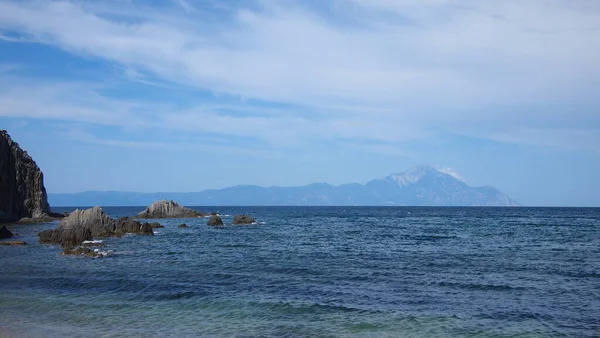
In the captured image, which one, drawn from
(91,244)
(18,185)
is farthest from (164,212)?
(91,244)

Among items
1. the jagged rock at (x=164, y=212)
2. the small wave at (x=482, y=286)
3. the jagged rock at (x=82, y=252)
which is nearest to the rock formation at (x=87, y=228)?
the jagged rock at (x=82, y=252)

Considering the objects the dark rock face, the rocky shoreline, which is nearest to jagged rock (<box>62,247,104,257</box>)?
the rocky shoreline

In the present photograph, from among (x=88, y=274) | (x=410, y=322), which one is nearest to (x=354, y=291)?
(x=410, y=322)

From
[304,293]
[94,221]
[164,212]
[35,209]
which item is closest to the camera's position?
[304,293]

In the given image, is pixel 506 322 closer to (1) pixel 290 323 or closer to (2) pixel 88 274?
(1) pixel 290 323

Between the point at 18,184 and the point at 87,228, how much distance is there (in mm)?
63326

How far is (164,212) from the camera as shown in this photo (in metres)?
140

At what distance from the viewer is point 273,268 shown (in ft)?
128

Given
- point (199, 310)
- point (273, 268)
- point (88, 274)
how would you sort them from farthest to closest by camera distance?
point (273, 268)
point (88, 274)
point (199, 310)

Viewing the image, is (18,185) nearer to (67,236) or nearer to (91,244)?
(67,236)

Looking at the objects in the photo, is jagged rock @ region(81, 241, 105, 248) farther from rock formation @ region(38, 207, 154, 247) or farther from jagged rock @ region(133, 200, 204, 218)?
jagged rock @ region(133, 200, 204, 218)

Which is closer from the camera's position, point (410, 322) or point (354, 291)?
point (410, 322)

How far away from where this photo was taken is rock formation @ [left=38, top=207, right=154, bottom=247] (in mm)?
58156

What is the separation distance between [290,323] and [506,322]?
976 cm
